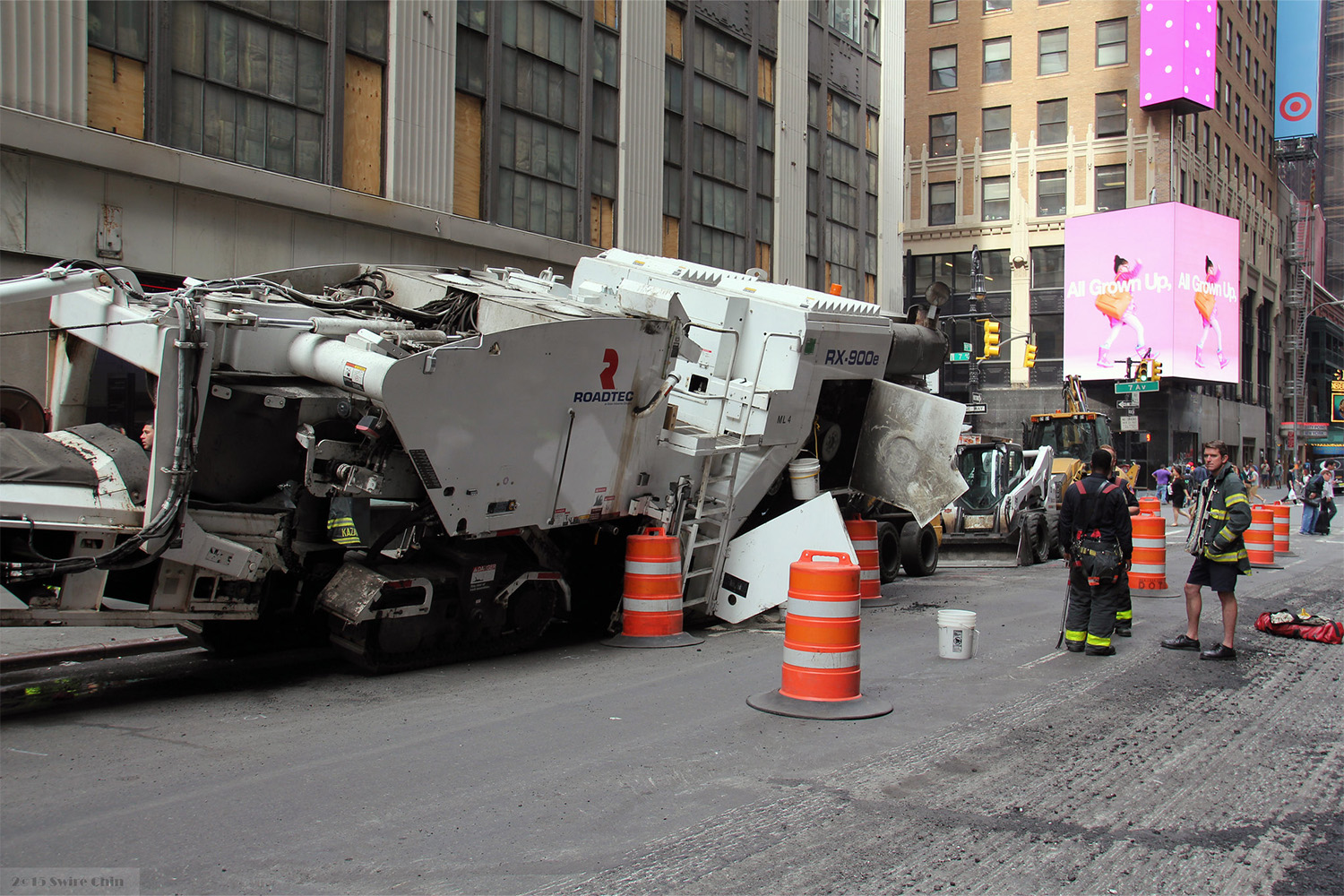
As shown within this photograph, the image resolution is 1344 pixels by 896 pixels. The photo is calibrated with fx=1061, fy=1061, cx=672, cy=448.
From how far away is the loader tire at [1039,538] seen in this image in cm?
1672

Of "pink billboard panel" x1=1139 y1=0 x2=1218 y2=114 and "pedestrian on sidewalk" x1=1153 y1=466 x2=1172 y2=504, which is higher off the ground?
"pink billboard panel" x1=1139 y1=0 x2=1218 y2=114

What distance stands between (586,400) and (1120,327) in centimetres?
4021

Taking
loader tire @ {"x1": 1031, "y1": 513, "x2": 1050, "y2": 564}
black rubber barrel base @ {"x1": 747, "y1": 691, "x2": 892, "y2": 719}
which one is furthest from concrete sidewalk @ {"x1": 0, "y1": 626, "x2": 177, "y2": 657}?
loader tire @ {"x1": 1031, "y1": 513, "x2": 1050, "y2": 564}

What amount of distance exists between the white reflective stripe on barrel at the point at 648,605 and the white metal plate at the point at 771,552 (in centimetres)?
103

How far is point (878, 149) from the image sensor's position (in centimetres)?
3170

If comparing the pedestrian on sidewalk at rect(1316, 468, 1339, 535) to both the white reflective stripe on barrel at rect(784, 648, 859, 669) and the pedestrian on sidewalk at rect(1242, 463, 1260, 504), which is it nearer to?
the pedestrian on sidewalk at rect(1242, 463, 1260, 504)

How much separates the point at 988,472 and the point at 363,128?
11.4 meters

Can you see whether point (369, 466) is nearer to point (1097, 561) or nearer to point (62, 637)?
point (62, 637)

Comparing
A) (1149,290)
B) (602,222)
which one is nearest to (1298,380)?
(1149,290)

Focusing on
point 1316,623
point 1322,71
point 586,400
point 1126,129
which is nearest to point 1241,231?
point 1126,129

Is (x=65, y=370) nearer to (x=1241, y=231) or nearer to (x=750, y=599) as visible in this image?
(x=750, y=599)

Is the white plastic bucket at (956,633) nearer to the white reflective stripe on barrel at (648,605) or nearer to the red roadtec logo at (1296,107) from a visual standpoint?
the white reflective stripe on barrel at (648,605)

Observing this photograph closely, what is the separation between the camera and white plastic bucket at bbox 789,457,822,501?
35.7ft

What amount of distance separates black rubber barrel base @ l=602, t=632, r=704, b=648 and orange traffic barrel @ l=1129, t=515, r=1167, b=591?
6787mm
